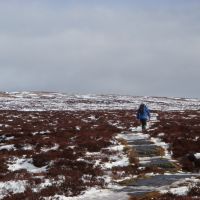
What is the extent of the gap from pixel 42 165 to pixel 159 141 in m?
9.47

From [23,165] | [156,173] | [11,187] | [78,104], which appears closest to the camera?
[11,187]

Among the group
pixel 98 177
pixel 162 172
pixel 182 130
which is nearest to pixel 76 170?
pixel 98 177

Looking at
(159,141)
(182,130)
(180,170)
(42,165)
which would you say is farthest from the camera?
(182,130)

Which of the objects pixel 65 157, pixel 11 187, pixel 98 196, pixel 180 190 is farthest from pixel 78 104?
pixel 180 190

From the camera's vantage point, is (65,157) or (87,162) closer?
(87,162)

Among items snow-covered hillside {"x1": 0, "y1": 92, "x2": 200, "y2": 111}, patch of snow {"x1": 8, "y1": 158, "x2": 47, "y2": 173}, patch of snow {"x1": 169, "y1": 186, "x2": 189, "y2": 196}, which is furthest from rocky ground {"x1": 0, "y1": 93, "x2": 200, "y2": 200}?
snow-covered hillside {"x1": 0, "y1": 92, "x2": 200, "y2": 111}

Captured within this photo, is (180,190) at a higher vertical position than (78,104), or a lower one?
lower

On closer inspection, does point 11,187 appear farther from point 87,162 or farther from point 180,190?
point 87,162

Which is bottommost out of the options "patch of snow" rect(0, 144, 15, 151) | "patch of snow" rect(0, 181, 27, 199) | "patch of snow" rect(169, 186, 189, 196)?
"patch of snow" rect(0, 144, 15, 151)

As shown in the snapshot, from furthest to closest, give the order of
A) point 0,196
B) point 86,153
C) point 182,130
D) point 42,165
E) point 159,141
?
point 182,130, point 159,141, point 86,153, point 42,165, point 0,196

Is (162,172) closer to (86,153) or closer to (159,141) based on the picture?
(86,153)

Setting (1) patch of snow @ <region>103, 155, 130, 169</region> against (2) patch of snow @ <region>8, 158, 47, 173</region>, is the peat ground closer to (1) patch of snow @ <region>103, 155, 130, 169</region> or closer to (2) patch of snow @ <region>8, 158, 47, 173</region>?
(2) patch of snow @ <region>8, 158, 47, 173</region>

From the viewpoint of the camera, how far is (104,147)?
27.3 meters

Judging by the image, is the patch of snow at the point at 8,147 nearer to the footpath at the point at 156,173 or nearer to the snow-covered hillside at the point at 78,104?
the footpath at the point at 156,173
